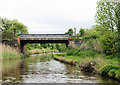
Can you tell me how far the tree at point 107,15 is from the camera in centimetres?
1802

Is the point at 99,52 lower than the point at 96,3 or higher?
lower

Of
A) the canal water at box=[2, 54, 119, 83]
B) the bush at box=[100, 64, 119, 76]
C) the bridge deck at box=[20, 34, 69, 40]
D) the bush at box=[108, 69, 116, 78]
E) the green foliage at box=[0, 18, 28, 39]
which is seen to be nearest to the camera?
the canal water at box=[2, 54, 119, 83]

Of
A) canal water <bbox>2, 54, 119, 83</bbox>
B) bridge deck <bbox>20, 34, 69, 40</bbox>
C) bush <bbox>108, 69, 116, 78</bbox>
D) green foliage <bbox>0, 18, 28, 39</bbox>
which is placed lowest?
canal water <bbox>2, 54, 119, 83</bbox>

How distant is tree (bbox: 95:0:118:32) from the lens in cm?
1802

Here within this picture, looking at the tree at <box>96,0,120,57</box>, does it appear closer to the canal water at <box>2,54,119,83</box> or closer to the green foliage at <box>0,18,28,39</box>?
the canal water at <box>2,54,119,83</box>

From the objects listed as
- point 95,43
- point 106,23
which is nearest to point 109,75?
point 106,23

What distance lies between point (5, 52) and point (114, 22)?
1587 cm

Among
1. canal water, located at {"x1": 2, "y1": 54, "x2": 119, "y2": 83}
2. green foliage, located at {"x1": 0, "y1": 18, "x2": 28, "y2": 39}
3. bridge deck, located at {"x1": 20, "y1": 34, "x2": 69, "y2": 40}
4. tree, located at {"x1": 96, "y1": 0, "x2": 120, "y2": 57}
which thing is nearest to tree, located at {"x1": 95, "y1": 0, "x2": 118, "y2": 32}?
tree, located at {"x1": 96, "y1": 0, "x2": 120, "y2": 57}

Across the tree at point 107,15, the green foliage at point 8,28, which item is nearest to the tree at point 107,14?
the tree at point 107,15

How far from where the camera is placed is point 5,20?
45281 millimetres

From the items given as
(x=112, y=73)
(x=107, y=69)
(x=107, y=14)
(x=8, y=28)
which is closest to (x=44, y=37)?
(x=8, y=28)

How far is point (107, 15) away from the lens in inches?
722

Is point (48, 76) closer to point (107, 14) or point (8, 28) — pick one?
point (107, 14)

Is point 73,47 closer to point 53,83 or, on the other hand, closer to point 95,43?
point 95,43
